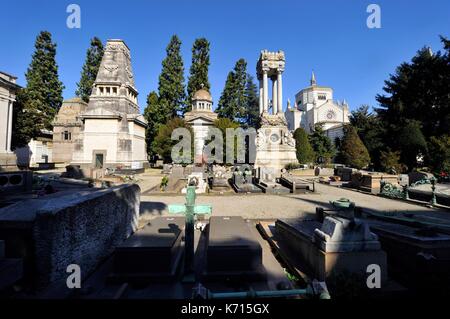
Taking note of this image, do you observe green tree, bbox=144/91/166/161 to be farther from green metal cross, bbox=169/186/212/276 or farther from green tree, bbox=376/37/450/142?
green metal cross, bbox=169/186/212/276

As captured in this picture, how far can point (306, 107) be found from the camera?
86.6 meters

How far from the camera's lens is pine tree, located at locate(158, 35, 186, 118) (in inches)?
1591

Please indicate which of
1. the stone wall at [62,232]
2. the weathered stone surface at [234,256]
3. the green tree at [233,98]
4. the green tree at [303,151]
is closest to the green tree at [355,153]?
the green tree at [303,151]

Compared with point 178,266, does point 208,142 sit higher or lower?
higher

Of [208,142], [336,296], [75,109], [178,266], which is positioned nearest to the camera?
[336,296]

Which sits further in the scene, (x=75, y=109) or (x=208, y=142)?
(x=75, y=109)

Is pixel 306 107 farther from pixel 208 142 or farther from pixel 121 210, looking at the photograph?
pixel 121 210

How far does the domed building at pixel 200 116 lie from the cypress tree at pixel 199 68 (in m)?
1.59

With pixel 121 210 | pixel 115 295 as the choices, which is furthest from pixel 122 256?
pixel 121 210

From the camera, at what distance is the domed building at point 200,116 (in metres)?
40.3

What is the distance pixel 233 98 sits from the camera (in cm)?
4584

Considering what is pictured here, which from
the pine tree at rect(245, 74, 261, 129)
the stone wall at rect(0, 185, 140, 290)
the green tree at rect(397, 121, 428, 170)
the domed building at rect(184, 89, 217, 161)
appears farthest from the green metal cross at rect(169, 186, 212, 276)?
the pine tree at rect(245, 74, 261, 129)

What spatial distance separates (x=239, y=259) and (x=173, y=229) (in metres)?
1.75

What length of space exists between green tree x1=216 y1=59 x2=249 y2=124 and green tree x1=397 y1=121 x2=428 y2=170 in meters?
27.1
